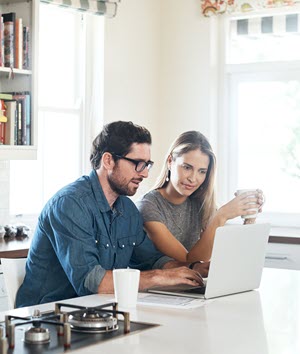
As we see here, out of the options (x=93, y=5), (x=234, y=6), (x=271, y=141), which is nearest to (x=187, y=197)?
(x=93, y=5)

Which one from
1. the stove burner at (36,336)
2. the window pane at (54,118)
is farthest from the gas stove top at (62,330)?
the window pane at (54,118)

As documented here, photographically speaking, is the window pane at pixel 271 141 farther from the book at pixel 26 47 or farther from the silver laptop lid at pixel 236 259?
the silver laptop lid at pixel 236 259

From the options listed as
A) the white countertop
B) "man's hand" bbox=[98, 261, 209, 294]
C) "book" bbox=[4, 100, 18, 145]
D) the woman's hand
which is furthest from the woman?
"book" bbox=[4, 100, 18, 145]

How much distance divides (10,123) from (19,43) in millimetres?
458

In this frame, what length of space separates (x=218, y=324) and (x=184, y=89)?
3.64m

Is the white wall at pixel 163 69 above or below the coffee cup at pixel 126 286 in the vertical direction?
above

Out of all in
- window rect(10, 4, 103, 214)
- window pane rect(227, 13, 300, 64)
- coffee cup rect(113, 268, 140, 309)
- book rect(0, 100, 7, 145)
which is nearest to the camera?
coffee cup rect(113, 268, 140, 309)

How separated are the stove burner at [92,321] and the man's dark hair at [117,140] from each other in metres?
0.93

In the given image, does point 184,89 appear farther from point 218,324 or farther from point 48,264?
point 218,324

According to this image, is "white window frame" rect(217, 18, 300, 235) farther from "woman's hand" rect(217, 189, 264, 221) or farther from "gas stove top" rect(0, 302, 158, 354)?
"gas stove top" rect(0, 302, 158, 354)

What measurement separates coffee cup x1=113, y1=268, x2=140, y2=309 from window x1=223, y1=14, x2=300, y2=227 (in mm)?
→ 3205

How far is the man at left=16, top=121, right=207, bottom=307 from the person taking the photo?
2.44 metres

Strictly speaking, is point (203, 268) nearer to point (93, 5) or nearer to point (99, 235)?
point (99, 235)

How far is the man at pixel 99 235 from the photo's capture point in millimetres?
2443
